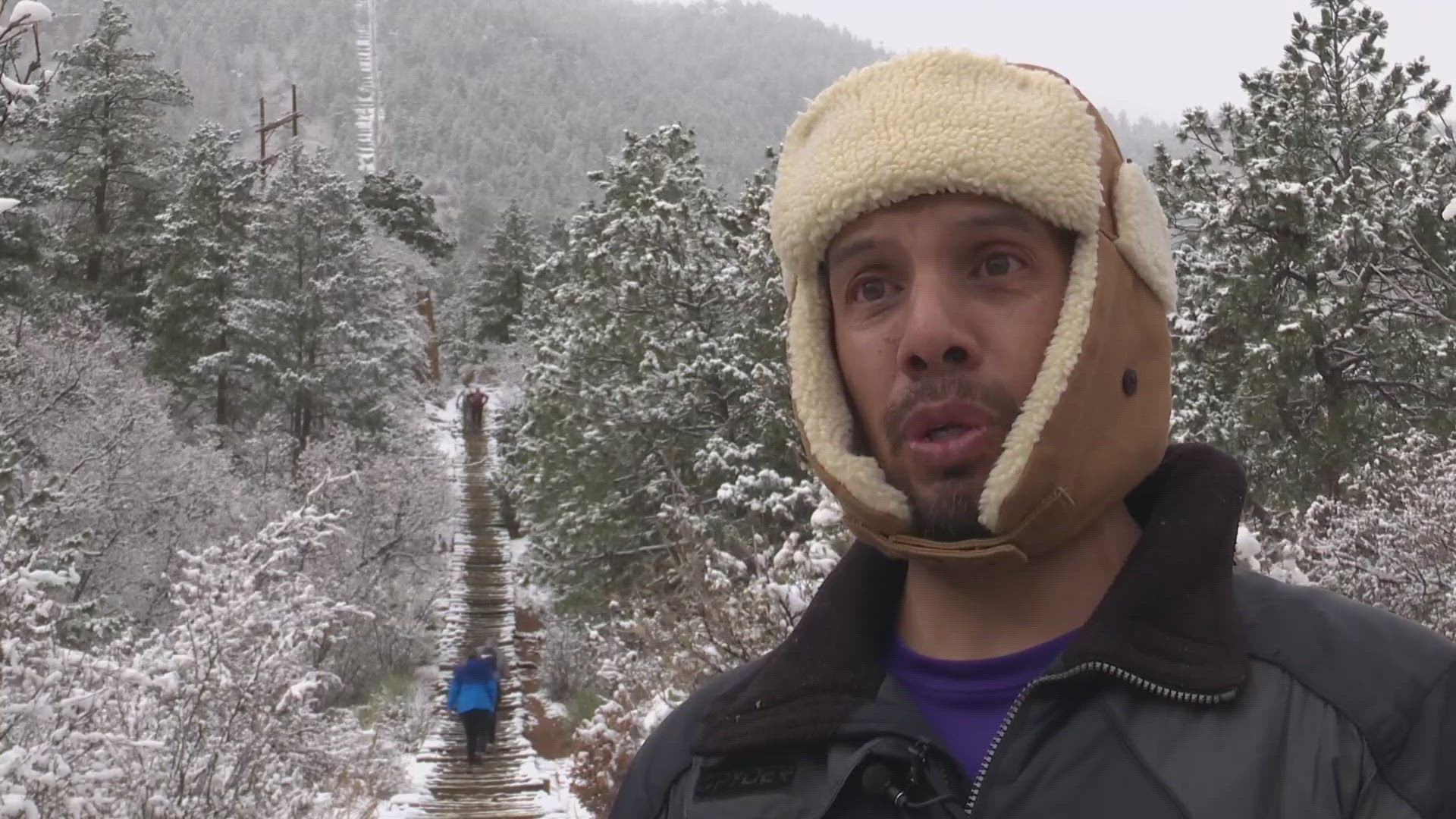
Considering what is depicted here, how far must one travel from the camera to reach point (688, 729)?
1.88m

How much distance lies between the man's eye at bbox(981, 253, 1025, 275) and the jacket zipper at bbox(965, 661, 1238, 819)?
562mm

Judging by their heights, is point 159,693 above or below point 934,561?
below

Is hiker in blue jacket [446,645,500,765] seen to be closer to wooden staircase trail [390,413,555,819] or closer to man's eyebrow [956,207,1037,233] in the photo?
wooden staircase trail [390,413,555,819]

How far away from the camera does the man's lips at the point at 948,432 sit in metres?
1.64

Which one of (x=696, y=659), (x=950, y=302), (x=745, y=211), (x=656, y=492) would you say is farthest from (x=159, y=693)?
(x=745, y=211)

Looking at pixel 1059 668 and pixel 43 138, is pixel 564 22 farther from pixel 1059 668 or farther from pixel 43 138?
pixel 1059 668

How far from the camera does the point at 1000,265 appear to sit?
169cm

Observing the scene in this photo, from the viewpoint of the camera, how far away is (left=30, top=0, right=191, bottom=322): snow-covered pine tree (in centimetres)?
2747

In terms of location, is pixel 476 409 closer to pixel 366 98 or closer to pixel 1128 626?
pixel 1128 626

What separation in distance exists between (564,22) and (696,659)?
17805cm

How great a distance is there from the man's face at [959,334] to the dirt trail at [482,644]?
42.1 feet

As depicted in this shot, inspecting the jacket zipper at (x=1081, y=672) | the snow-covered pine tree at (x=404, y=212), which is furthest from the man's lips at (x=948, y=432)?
the snow-covered pine tree at (x=404, y=212)

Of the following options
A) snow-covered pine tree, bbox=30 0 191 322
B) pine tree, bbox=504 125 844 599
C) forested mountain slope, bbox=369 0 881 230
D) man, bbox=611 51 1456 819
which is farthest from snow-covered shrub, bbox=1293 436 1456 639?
forested mountain slope, bbox=369 0 881 230

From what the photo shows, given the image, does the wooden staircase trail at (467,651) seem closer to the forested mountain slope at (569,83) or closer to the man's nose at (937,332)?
the man's nose at (937,332)
